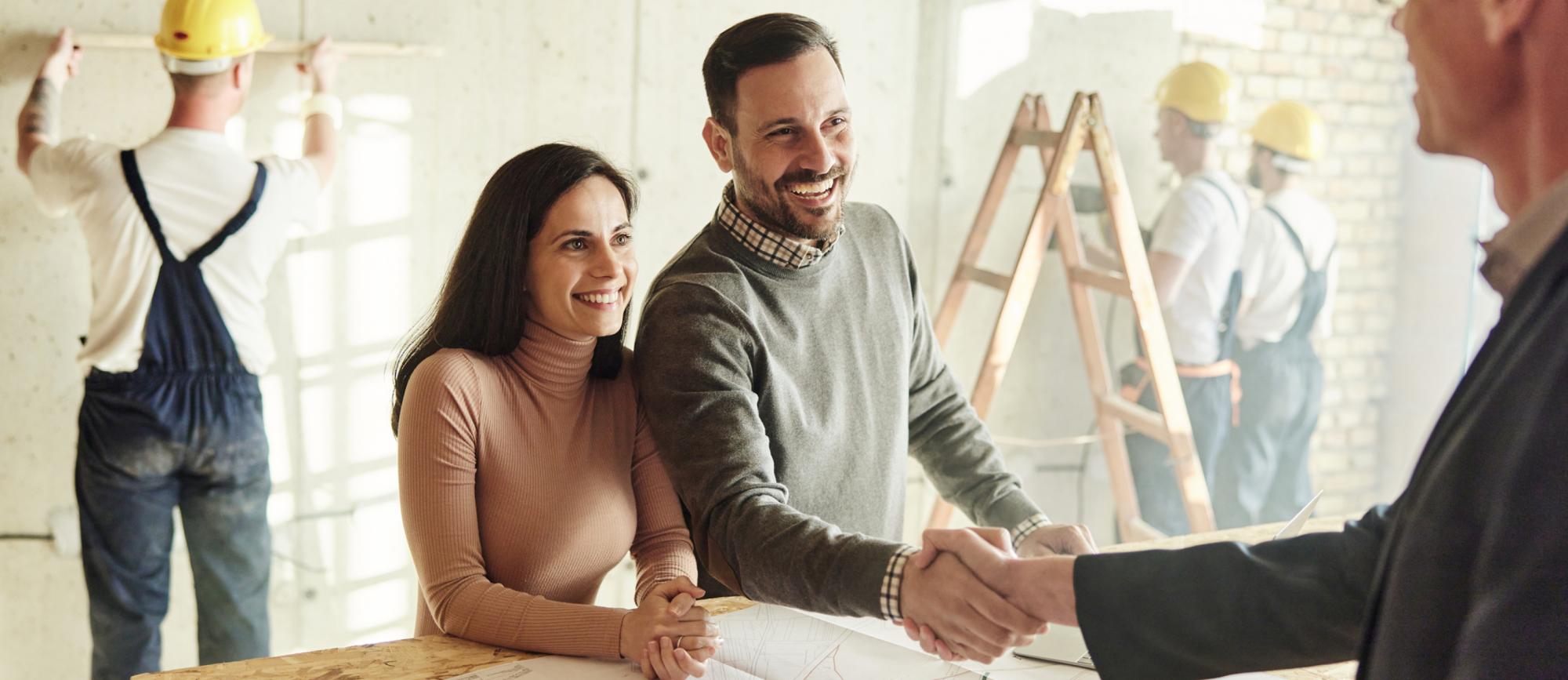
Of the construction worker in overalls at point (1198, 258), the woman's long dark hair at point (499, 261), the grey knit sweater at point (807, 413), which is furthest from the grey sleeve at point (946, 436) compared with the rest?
the construction worker in overalls at point (1198, 258)

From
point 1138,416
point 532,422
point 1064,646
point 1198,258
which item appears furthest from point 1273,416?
point 532,422

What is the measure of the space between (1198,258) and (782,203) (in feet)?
8.89

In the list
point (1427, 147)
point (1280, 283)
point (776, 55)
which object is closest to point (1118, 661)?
point (1427, 147)

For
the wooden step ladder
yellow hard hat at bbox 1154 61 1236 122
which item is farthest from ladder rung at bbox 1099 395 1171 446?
yellow hard hat at bbox 1154 61 1236 122

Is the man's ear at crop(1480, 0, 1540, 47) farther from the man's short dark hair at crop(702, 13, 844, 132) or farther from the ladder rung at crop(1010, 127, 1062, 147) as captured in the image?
the ladder rung at crop(1010, 127, 1062, 147)

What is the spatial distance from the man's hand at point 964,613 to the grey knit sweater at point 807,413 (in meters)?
0.05

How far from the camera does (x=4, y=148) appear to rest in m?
3.17

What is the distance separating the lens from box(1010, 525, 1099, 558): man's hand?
1821 millimetres

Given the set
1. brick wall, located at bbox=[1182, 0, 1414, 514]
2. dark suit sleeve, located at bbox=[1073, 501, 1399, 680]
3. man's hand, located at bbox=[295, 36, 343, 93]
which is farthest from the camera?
brick wall, located at bbox=[1182, 0, 1414, 514]

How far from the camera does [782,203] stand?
1830 mm

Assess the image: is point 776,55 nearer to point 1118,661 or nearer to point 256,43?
point 1118,661

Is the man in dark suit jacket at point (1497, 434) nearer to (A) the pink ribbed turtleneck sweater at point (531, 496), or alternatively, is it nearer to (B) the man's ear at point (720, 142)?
(A) the pink ribbed turtleneck sweater at point (531, 496)

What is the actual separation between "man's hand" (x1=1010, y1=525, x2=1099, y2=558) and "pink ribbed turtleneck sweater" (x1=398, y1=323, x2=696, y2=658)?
532mm

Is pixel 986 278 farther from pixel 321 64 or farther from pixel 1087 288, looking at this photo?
pixel 321 64
